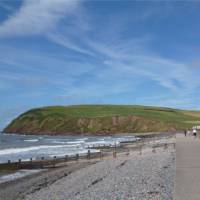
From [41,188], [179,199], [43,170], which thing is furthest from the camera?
[43,170]

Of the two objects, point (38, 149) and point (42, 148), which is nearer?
point (38, 149)

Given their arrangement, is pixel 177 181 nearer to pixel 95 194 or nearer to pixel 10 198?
pixel 95 194

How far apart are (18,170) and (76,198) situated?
22.3m

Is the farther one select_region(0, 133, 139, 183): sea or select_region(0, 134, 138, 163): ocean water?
select_region(0, 134, 138, 163): ocean water

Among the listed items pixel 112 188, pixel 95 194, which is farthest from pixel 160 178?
pixel 95 194

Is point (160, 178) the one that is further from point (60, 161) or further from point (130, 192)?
point (60, 161)

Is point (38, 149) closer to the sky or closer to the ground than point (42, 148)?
closer to the ground

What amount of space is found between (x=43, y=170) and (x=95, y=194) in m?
20.5

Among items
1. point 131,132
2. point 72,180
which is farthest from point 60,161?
point 131,132

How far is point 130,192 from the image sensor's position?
61.4 ft

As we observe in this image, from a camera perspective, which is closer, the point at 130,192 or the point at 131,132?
the point at 130,192

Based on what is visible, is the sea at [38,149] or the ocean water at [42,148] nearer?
the sea at [38,149]

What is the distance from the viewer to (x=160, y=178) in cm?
2250

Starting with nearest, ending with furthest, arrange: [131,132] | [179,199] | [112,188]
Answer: [179,199]
[112,188]
[131,132]
